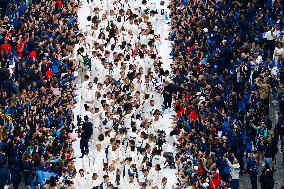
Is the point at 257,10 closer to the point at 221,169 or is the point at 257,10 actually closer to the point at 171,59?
the point at 171,59

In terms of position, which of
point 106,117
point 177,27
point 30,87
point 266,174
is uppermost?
point 177,27

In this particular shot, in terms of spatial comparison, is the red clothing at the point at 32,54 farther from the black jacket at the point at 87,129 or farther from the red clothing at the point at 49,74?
the black jacket at the point at 87,129

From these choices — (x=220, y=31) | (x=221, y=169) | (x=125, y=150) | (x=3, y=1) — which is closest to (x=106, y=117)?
(x=125, y=150)

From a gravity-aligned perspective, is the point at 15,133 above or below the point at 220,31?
below

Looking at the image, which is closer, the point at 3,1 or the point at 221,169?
the point at 221,169

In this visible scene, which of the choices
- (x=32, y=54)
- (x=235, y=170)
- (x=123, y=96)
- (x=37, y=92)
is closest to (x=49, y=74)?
(x=32, y=54)

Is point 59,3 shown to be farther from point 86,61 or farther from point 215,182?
point 215,182

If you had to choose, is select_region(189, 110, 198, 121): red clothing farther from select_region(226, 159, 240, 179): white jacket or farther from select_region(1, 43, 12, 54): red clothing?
select_region(1, 43, 12, 54): red clothing

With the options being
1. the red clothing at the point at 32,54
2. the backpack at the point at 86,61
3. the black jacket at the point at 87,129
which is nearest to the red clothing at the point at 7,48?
the red clothing at the point at 32,54
